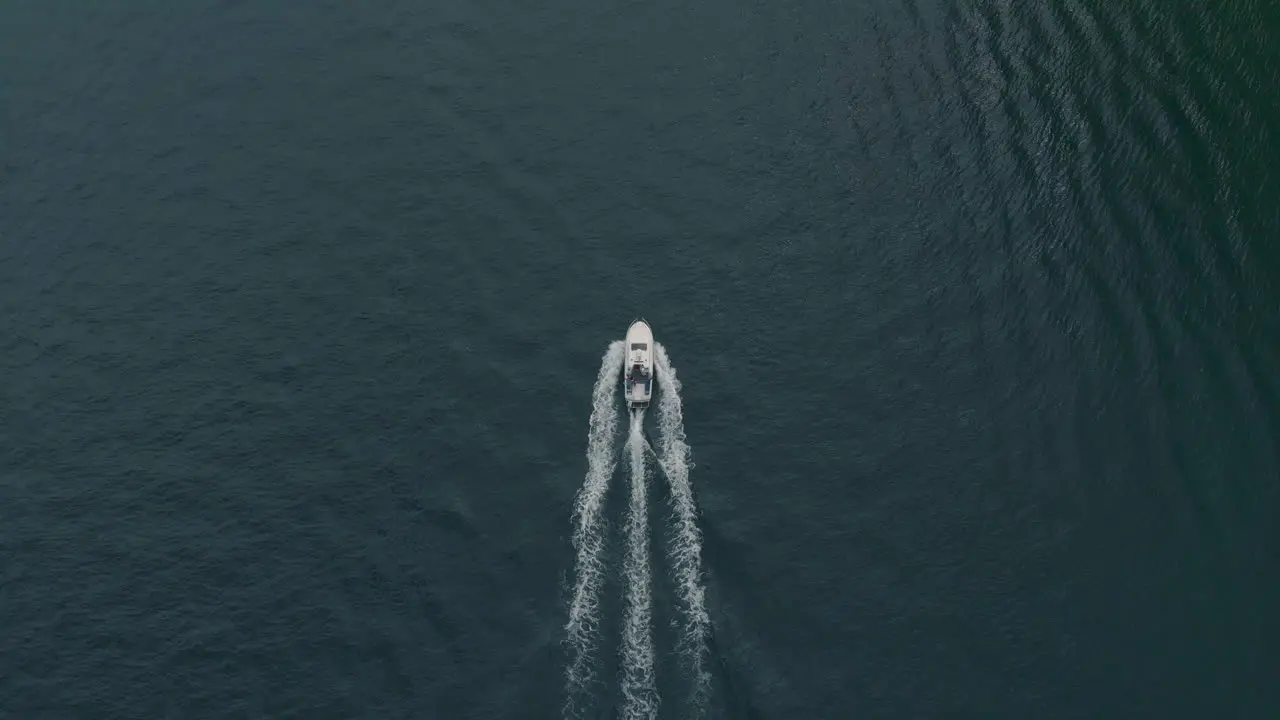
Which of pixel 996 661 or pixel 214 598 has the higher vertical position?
pixel 214 598

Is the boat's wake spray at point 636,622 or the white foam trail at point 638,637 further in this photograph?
the boat's wake spray at point 636,622

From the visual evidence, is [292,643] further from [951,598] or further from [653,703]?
[951,598]

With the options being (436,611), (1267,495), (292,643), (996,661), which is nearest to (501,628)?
(436,611)

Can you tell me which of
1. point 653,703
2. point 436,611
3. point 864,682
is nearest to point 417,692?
point 436,611

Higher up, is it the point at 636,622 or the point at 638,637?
the point at 636,622

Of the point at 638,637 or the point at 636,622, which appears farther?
the point at 636,622

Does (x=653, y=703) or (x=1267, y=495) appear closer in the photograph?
(x=653, y=703)

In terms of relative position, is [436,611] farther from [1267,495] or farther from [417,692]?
[1267,495]

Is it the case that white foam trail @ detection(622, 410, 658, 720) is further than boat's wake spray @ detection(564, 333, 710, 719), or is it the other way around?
boat's wake spray @ detection(564, 333, 710, 719)

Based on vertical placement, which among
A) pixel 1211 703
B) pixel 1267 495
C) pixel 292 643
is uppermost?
pixel 1267 495
